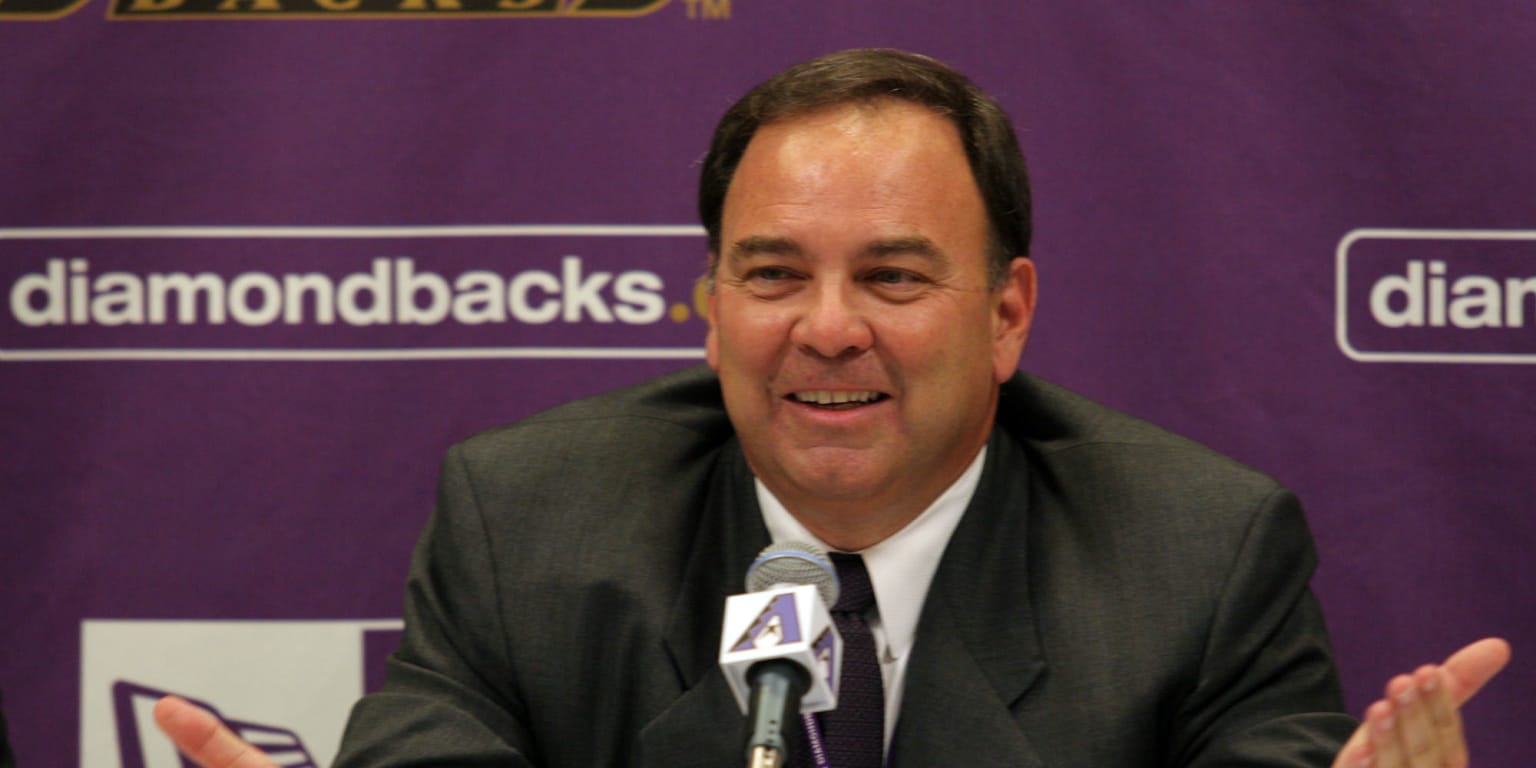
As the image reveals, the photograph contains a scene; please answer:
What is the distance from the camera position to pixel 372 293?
304 centimetres

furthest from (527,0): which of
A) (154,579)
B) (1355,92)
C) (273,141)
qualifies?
(1355,92)

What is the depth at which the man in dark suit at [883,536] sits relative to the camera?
2.23 m

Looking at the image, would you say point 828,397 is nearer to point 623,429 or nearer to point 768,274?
point 768,274

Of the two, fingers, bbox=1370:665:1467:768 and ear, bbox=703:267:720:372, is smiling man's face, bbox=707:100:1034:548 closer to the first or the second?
ear, bbox=703:267:720:372

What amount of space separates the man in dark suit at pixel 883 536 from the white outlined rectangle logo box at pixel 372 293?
550mm

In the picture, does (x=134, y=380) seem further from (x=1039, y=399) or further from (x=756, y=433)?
(x=1039, y=399)

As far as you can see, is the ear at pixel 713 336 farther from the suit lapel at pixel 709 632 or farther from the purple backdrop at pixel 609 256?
the purple backdrop at pixel 609 256

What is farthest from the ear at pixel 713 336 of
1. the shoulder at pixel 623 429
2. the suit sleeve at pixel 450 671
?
the suit sleeve at pixel 450 671

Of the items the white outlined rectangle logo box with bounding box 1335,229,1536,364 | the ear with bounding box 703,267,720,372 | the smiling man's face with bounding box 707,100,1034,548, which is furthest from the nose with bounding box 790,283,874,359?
the white outlined rectangle logo box with bounding box 1335,229,1536,364

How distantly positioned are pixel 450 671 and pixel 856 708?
550 mm

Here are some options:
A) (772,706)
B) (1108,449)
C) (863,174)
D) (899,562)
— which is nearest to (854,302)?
(863,174)

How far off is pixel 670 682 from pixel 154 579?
126 centimetres

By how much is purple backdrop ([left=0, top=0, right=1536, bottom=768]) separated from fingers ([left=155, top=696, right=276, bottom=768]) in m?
1.02

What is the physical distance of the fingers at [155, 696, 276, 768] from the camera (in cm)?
204
